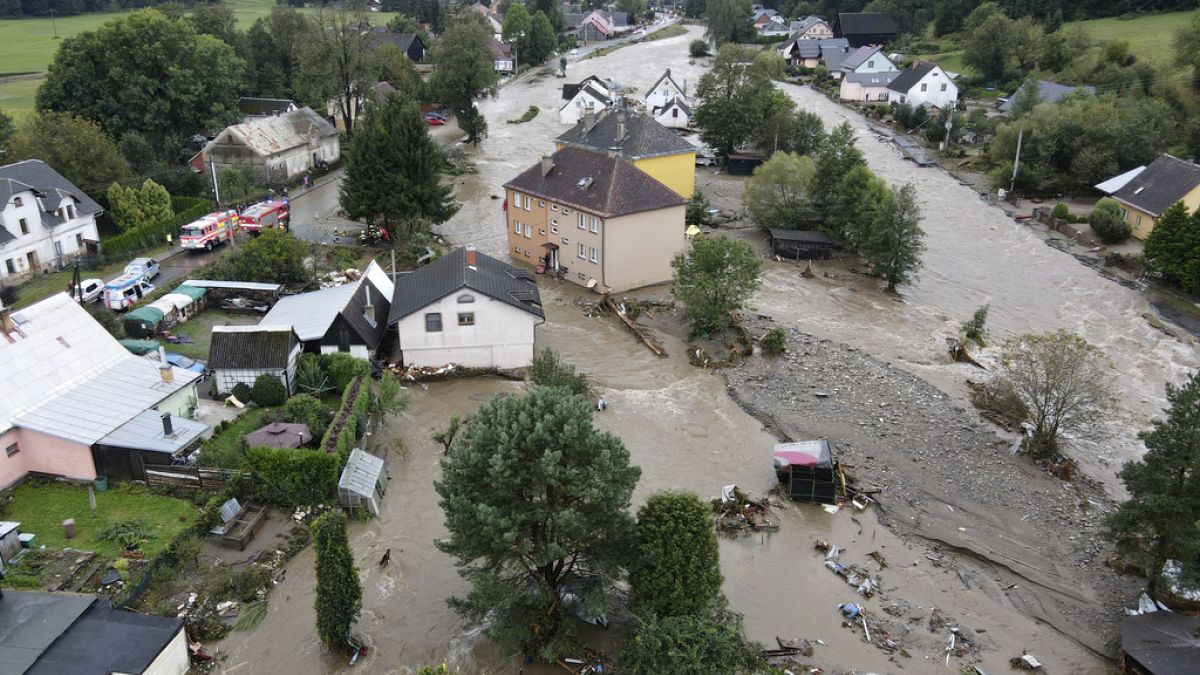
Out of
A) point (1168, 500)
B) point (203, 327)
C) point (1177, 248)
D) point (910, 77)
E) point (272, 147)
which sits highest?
point (910, 77)

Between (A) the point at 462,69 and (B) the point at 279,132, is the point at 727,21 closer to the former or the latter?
(A) the point at 462,69

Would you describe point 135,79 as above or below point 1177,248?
above

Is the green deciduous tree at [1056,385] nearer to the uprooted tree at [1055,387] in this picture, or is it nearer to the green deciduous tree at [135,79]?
the uprooted tree at [1055,387]

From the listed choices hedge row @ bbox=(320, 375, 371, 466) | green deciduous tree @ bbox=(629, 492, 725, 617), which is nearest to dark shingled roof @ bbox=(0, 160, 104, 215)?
hedge row @ bbox=(320, 375, 371, 466)

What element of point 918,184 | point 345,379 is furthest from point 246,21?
point 345,379

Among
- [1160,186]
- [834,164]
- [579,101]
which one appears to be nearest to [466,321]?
[834,164]

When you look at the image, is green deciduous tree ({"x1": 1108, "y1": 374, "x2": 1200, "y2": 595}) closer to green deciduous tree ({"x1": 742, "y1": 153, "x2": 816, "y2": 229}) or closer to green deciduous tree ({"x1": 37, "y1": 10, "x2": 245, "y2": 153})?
green deciduous tree ({"x1": 742, "y1": 153, "x2": 816, "y2": 229})
